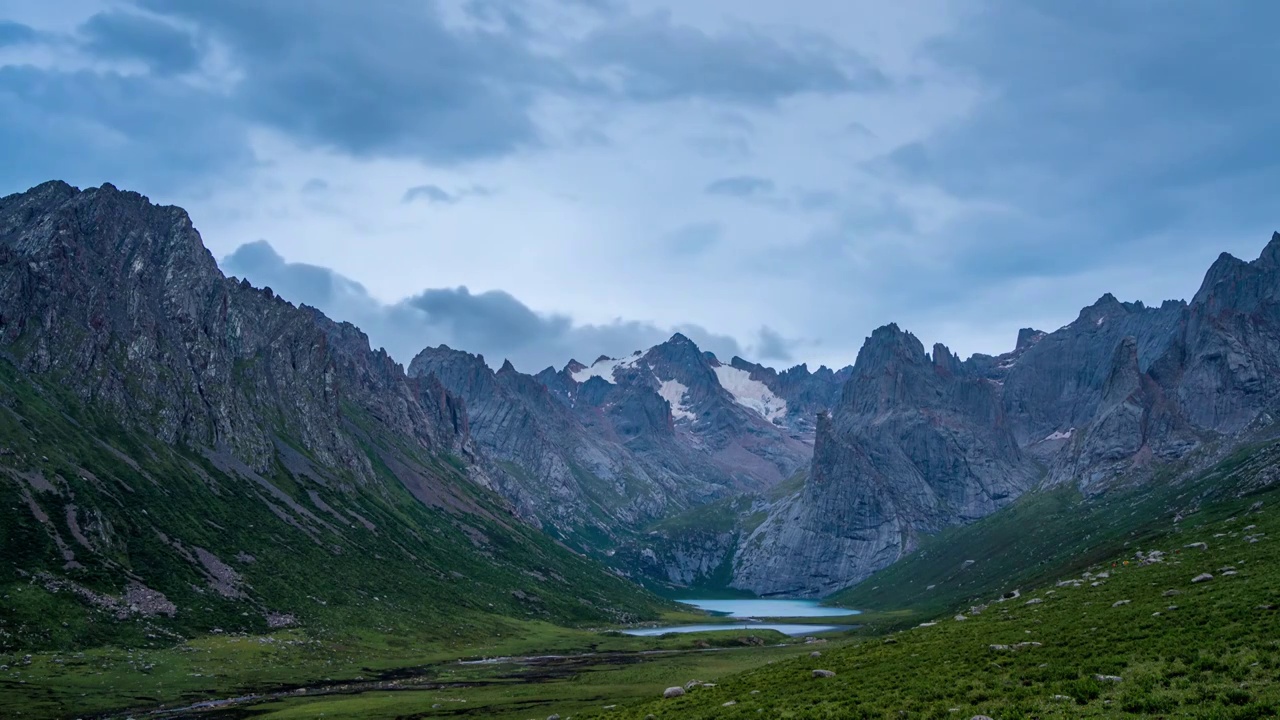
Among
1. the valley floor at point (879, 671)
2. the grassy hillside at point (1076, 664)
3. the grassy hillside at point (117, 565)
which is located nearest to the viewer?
the grassy hillside at point (1076, 664)

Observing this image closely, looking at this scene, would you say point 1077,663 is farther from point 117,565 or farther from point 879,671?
point 117,565

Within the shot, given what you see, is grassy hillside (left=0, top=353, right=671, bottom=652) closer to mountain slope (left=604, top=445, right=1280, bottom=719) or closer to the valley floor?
the valley floor

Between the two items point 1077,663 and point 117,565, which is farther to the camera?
point 117,565

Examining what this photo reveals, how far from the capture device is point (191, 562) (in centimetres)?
17162

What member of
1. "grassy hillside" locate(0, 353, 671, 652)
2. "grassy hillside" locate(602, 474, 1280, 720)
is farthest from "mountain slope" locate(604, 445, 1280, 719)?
"grassy hillside" locate(0, 353, 671, 652)

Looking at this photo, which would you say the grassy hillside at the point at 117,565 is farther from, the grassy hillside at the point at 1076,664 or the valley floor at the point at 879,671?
the grassy hillside at the point at 1076,664

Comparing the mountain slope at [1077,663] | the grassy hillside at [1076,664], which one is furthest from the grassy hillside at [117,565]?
the grassy hillside at [1076,664]

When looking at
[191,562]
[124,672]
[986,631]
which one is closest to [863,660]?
[986,631]

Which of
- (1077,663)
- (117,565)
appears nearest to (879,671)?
(1077,663)

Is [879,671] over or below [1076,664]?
below

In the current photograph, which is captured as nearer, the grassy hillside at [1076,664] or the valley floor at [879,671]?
the grassy hillside at [1076,664]

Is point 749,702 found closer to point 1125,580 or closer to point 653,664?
point 1125,580

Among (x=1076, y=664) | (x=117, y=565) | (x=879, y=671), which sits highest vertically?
(x=117, y=565)

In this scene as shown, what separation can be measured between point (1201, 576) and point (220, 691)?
110 m
